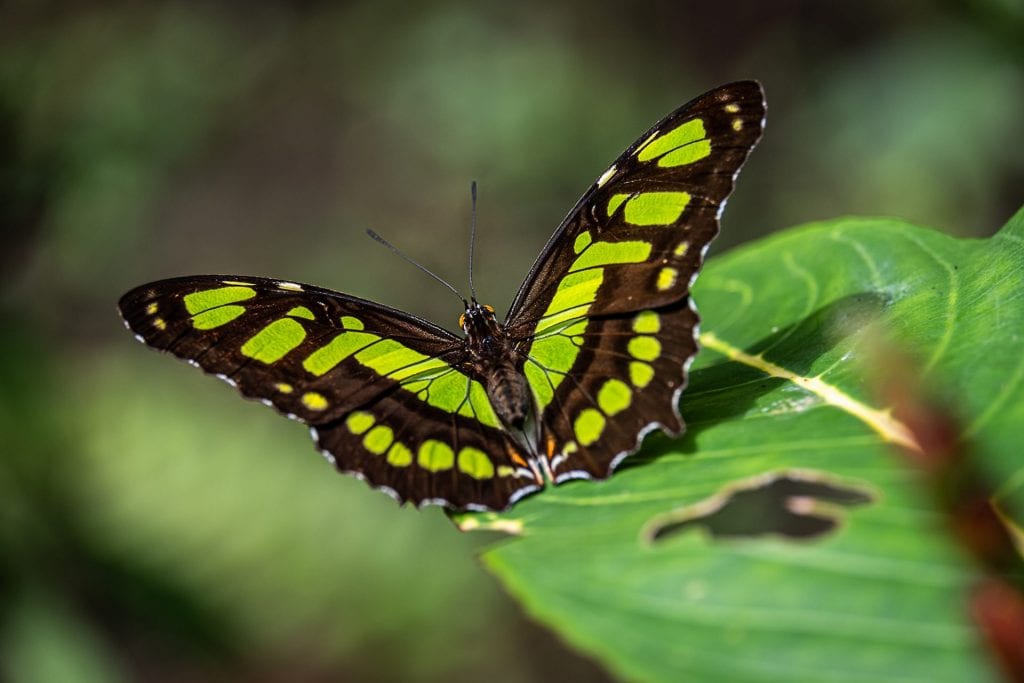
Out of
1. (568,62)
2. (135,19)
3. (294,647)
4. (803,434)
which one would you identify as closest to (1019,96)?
A: (568,62)

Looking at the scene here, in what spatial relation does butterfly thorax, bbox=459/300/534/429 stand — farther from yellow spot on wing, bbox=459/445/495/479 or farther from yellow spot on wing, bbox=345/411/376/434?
yellow spot on wing, bbox=345/411/376/434

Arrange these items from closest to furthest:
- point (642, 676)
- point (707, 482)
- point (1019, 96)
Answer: point (642, 676) < point (707, 482) < point (1019, 96)

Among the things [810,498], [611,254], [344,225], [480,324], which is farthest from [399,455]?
[344,225]

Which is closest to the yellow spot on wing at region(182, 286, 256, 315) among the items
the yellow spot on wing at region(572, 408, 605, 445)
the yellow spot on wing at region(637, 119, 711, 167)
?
the yellow spot on wing at region(572, 408, 605, 445)

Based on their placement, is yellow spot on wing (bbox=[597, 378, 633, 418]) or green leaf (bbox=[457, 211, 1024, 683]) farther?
yellow spot on wing (bbox=[597, 378, 633, 418])

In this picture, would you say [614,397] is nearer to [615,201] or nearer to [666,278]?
[666,278]

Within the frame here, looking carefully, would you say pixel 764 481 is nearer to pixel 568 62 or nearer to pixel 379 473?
pixel 379 473

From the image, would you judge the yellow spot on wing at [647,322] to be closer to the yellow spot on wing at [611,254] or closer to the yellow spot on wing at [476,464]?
the yellow spot on wing at [611,254]
